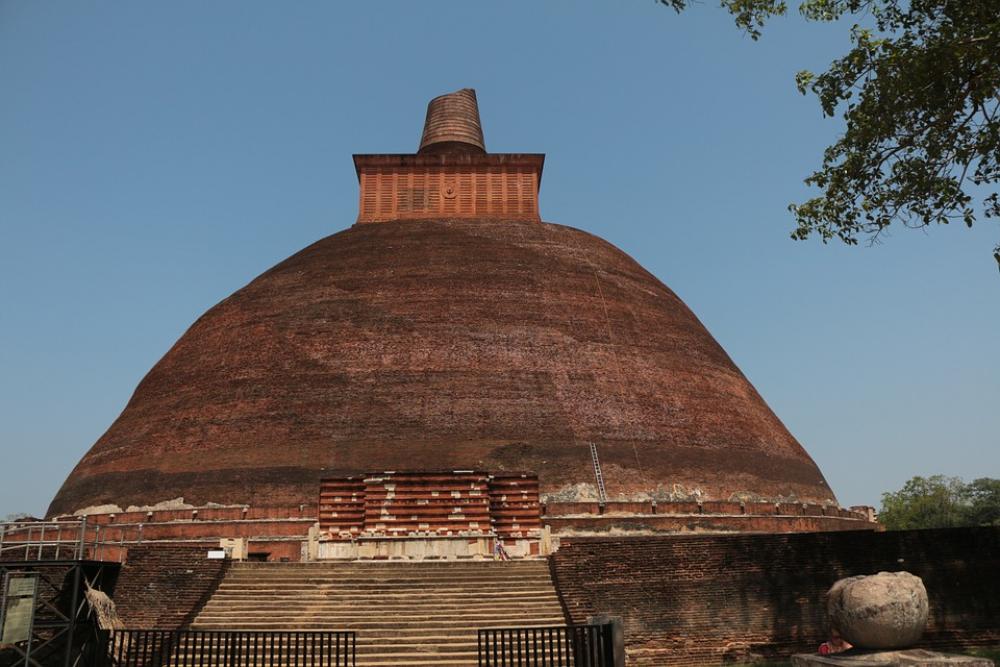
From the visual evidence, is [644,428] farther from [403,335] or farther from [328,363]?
[328,363]

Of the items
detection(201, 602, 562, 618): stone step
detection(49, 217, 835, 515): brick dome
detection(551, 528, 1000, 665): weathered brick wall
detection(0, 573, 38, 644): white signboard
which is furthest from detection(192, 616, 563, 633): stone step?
detection(49, 217, 835, 515): brick dome

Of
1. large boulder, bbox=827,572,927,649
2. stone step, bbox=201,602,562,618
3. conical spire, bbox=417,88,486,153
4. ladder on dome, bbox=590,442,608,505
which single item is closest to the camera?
large boulder, bbox=827,572,927,649

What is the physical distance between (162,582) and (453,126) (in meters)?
20.4

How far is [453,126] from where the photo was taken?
28.5 m

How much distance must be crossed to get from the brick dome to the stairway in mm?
4894

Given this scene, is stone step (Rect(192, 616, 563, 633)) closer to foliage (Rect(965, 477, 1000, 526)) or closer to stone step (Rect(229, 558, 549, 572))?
stone step (Rect(229, 558, 549, 572))

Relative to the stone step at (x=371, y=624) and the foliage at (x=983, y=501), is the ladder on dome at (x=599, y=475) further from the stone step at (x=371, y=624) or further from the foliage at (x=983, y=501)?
the foliage at (x=983, y=501)

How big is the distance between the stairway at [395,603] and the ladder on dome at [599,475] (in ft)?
16.7

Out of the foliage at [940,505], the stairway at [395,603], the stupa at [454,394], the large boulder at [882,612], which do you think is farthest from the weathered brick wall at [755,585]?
the foliage at [940,505]

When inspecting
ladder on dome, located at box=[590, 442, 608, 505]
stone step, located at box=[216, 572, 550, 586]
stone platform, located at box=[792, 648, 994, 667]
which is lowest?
stone platform, located at box=[792, 648, 994, 667]

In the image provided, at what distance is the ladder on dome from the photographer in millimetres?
16750

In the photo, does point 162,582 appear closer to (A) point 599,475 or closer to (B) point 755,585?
(B) point 755,585

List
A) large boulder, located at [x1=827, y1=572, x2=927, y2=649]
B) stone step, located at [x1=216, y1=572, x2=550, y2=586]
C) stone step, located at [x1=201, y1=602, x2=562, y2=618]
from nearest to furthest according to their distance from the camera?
large boulder, located at [x1=827, y1=572, x2=927, y2=649], stone step, located at [x1=201, y1=602, x2=562, y2=618], stone step, located at [x1=216, y1=572, x2=550, y2=586]

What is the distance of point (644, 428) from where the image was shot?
721 inches
